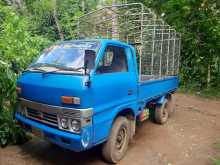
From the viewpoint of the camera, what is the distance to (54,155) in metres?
4.88

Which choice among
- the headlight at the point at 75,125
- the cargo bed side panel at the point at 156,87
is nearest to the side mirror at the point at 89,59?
the headlight at the point at 75,125

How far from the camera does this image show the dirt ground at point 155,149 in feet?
15.5

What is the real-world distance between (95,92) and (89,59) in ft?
1.57

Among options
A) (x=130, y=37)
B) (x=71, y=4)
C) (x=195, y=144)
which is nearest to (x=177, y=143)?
(x=195, y=144)

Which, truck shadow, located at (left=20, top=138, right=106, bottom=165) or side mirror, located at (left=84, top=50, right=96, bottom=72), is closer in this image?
side mirror, located at (left=84, top=50, right=96, bottom=72)

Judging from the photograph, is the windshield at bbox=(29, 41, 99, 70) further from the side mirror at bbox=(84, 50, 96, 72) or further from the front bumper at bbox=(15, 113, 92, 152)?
the front bumper at bbox=(15, 113, 92, 152)

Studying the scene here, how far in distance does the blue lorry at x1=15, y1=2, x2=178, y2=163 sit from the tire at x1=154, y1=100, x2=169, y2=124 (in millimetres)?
1392

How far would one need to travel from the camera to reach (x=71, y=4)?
15.8 metres

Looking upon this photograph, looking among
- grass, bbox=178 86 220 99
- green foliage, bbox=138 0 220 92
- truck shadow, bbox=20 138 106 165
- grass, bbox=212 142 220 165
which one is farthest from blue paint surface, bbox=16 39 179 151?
green foliage, bbox=138 0 220 92

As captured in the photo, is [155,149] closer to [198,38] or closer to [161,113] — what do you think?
[161,113]

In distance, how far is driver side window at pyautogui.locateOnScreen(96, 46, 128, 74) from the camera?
14.2ft

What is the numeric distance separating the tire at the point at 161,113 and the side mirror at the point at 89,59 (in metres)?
3.21

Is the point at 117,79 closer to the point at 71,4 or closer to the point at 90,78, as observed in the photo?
the point at 90,78

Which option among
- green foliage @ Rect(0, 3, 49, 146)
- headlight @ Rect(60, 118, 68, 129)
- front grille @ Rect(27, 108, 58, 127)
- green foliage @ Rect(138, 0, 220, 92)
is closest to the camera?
headlight @ Rect(60, 118, 68, 129)
